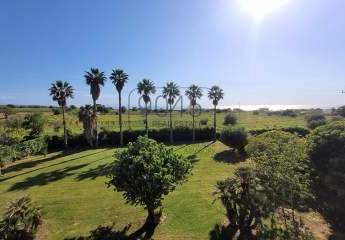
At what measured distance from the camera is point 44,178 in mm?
45656

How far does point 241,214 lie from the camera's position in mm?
27484

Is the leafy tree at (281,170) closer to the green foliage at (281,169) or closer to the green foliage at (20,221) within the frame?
the green foliage at (281,169)

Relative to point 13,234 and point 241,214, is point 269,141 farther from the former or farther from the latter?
point 13,234

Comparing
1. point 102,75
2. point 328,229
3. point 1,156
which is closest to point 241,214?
point 328,229

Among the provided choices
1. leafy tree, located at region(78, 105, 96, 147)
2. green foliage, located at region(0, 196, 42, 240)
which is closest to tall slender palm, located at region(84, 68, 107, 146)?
leafy tree, located at region(78, 105, 96, 147)

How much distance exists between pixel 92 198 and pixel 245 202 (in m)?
18.0

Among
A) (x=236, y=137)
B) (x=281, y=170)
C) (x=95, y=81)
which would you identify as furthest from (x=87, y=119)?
(x=281, y=170)

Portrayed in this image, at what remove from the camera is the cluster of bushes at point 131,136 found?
231ft

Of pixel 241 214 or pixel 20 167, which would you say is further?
pixel 20 167

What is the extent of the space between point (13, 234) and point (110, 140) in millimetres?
47685

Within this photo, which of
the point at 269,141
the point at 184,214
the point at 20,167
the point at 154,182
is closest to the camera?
the point at 154,182

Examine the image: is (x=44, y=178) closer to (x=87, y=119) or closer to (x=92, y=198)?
(x=92, y=198)

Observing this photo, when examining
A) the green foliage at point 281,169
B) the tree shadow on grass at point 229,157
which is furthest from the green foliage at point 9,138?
the green foliage at point 281,169

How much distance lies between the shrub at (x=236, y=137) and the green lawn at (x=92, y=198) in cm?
612
